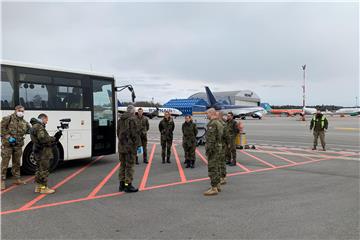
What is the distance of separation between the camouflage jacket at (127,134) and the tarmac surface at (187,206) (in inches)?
37.4

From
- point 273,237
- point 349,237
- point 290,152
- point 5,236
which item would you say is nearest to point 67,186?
point 5,236

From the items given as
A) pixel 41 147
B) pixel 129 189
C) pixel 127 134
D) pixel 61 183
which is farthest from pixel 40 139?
pixel 129 189

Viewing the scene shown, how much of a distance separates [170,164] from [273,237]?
246 inches

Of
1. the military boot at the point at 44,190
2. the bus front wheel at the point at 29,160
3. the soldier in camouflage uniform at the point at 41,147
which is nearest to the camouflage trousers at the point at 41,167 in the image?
the soldier in camouflage uniform at the point at 41,147

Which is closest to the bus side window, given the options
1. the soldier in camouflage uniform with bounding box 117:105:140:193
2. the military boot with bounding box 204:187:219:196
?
the soldier in camouflage uniform with bounding box 117:105:140:193

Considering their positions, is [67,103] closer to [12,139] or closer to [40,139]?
[12,139]

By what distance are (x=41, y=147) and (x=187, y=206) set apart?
3.25m

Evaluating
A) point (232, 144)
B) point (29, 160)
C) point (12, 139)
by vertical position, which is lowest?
point (29, 160)

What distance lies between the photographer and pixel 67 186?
6.99 meters

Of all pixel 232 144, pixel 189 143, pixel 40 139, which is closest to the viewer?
pixel 40 139

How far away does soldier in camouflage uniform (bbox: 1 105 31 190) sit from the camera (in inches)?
270

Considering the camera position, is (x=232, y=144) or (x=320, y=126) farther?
(x=320, y=126)

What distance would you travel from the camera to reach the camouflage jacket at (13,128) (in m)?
6.86

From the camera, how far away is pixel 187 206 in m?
5.45
